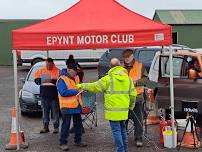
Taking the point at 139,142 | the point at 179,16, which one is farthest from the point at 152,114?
the point at 179,16

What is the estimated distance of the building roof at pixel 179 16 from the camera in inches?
1243

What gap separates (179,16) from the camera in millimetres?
32844

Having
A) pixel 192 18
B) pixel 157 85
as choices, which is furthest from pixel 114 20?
A: pixel 192 18

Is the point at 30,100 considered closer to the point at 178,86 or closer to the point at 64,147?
the point at 64,147

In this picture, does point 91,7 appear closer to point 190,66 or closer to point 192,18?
point 190,66

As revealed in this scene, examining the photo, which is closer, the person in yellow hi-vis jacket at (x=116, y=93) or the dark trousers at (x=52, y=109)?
the person in yellow hi-vis jacket at (x=116, y=93)

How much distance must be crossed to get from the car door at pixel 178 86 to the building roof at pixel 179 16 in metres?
21.1

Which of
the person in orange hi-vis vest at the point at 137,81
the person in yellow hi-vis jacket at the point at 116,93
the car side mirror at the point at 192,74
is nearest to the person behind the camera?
the person in yellow hi-vis jacket at the point at 116,93

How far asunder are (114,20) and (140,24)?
0.55 meters

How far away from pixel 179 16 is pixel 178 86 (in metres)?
23.7

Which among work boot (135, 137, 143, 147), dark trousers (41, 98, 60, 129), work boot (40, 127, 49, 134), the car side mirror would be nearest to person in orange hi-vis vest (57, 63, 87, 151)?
work boot (135, 137, 143, 147)

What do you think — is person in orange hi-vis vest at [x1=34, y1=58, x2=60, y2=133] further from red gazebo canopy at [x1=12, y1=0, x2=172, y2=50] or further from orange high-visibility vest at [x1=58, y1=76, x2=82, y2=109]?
red gazebo canopy at [x1=12, y1=0, x2=172, y2=50]

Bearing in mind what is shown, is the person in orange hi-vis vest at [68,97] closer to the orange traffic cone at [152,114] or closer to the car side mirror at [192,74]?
the car side mirror at [192,74]

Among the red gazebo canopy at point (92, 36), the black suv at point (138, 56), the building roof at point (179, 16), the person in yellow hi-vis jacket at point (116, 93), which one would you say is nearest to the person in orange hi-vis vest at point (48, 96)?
the red gazebo canopy at point (92, 36)
